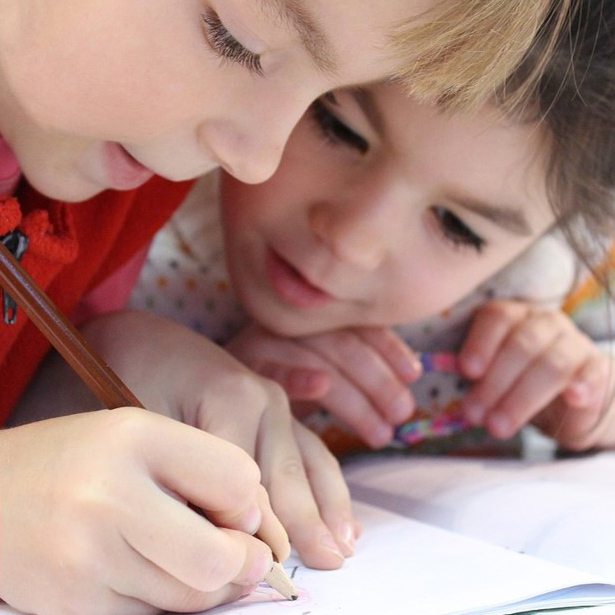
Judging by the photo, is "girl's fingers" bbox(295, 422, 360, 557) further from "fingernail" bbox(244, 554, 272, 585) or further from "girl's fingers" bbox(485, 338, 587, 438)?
"girl's fingers" bbox(485, 338, 587, 438)

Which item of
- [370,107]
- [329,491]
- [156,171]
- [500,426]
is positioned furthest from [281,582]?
[500,426]

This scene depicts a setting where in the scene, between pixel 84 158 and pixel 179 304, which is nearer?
pixel 84 158

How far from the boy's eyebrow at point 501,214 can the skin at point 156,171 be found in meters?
0.19

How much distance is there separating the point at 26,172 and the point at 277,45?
0.18 meters

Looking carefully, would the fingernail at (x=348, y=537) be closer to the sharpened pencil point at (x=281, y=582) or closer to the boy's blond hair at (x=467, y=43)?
the sharpened pencil point at (x=281, y=582)

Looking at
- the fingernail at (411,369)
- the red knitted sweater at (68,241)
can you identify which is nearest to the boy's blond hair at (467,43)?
the red knitted sweater at (68,241)

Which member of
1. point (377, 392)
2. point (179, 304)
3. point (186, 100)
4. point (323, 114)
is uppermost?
point (186, 100)

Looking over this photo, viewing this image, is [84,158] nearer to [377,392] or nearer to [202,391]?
[202,391]

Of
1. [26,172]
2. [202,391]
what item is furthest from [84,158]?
[202,391]

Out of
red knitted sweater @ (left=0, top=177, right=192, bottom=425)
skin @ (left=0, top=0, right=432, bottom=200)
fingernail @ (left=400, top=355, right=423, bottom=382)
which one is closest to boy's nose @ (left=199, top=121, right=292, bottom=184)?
skin @ (left=0, top=0, right=432, bottom=200)

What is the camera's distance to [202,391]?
562mm

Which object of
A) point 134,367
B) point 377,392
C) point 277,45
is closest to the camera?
point 277,45

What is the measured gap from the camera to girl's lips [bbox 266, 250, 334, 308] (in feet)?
2.43

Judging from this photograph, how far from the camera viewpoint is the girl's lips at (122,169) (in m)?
0.54
